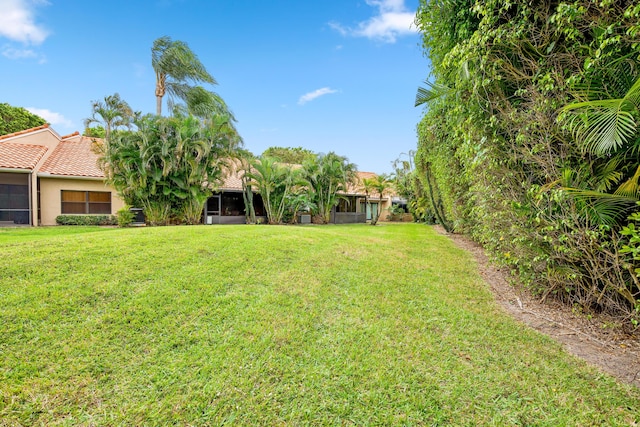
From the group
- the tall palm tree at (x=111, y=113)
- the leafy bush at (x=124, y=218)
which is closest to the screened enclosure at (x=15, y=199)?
the leafy bush at (x=124, y=218)

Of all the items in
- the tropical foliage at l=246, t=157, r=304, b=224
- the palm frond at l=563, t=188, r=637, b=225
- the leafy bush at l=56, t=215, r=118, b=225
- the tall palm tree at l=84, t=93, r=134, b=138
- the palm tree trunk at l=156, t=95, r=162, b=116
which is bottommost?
the leafy bush at l=56, t=215, r=118, b=225

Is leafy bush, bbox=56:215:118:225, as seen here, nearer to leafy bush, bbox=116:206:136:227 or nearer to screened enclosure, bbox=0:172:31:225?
screened enclosure, bbox=0:172:31:225

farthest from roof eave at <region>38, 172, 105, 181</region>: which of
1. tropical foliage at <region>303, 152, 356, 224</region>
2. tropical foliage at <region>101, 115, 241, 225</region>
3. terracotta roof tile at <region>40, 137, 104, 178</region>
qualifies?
tropical foliage at <region>303, 152, 356, 224</region>

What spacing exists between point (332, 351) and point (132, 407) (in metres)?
1.87

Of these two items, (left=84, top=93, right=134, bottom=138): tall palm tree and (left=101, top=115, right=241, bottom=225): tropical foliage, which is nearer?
(left=84, top=93, right=134, bottom=138): tall palm tree

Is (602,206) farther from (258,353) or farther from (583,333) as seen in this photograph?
(258,353)

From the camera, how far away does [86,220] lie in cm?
1470

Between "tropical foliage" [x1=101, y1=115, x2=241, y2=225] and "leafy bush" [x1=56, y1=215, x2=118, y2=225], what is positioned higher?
"tropical foliage" [x1=101, y1=115, x2=241, y2=225]

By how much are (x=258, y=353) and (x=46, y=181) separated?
58.2 feet

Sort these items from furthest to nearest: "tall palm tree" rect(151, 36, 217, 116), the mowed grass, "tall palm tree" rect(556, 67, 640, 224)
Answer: "tall palm tree" rect(151, 36, 217, 116) < "tall palm tree" rect(556, 67, 640, 224) < the mowed grass

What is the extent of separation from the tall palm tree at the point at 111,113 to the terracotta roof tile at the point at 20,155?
494 centimetres

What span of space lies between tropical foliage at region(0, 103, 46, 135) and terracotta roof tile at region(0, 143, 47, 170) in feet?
43.5

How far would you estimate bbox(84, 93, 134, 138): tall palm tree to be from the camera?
1198cm

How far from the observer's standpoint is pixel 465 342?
352 cm
